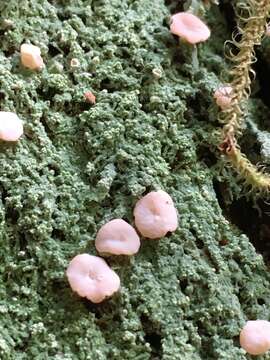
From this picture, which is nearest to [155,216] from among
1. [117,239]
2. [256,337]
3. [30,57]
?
[117,239]

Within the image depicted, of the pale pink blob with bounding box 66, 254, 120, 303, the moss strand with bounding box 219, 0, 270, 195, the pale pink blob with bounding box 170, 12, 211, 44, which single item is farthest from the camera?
the pale pink blob with bounding box 170, 12, 211, 44

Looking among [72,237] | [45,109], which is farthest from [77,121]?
[72,237]

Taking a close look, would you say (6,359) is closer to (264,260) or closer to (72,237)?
(72,237)

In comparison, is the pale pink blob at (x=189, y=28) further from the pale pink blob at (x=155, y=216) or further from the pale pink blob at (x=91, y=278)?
the pale pink blob at (x=91, y=278)

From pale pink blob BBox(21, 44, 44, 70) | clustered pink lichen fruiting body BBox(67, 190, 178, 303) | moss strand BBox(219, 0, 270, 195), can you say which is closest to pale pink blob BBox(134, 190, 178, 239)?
clustered pink lichen fruiting body BBox(67, 190, 178, 303)

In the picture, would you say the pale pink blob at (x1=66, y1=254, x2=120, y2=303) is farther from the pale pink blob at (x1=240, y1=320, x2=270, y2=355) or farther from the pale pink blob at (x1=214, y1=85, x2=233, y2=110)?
the pale pink blob at (x1=214, y1=85, x2=233, y2=110)

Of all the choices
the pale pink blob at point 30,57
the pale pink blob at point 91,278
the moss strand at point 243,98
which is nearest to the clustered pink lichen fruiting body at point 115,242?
the pale pink blob at point 91,278
